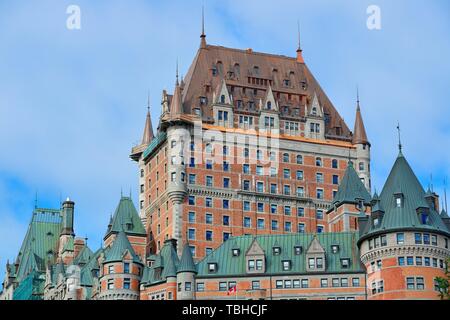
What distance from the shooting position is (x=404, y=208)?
301ft

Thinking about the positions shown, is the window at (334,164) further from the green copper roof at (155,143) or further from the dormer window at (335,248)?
the dormer window at (335,248)

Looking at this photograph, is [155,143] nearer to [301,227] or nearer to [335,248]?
[301,227]

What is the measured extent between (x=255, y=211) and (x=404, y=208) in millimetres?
32243

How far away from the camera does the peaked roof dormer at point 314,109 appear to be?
130 m

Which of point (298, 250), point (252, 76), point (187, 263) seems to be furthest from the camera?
point (252, 76)

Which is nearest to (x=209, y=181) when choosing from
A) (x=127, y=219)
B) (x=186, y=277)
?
(x=127, y=219)

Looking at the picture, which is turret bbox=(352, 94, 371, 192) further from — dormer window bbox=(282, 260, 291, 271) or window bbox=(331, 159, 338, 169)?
dormer window bbox=(282, 260, 291, 271)

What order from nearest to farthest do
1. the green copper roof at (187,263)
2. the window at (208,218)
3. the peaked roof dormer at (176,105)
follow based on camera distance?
the green copper roof at (187,263), the window at (208,218), the peaked roof dormer at (176,105)

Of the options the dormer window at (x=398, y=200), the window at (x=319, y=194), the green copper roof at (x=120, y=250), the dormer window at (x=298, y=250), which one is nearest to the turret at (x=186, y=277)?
the green copper roof at (x=120, y=250)

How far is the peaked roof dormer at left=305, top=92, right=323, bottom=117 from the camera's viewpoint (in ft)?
425

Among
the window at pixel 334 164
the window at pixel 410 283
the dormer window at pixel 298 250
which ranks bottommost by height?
the window at pixel 410 283

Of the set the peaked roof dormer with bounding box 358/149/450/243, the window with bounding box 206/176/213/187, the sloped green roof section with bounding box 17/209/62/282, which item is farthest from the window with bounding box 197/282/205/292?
the sloped green roof section with bounding box 17/209/62/282

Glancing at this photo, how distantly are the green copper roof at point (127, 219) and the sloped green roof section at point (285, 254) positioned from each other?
20.9 meters

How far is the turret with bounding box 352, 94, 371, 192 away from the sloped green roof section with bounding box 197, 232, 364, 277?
1107 inches
